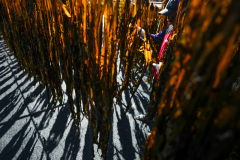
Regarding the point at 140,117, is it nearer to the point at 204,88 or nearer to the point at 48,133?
the point at 48,133

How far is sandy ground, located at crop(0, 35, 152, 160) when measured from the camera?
3.02 ft

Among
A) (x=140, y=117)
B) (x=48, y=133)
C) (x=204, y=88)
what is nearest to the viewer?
(x=204, y=88)

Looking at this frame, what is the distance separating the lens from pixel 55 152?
0.92 m

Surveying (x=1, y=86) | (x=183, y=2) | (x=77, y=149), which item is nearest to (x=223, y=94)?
(x=183, y=2)

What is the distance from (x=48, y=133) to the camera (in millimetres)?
1045

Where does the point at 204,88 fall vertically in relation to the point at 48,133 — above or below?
below

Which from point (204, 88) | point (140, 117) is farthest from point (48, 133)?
point (204, 88)

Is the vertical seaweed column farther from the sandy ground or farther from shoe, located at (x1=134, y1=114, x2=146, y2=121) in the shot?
shoe, located at (x1=134, y1=114, x2=146, y2=121)

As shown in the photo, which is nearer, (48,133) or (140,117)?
(48,133)

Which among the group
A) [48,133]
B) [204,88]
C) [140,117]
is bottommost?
[204,88]

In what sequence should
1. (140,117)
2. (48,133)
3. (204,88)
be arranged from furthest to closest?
(140,117), (48,133), (204,88)

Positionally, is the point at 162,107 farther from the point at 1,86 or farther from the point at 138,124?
the point at 1,86

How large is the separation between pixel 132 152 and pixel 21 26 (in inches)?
50.3

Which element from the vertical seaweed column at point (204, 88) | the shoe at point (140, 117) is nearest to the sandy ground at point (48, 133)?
the shoe at point (140, 117)
